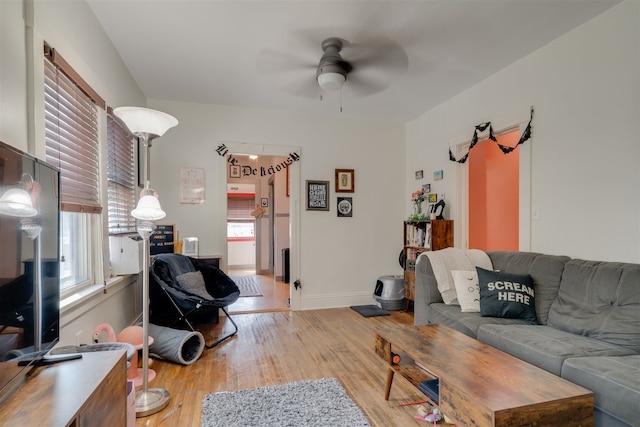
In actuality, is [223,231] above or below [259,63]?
below

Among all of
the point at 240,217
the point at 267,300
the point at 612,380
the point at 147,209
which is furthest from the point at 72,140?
the point at 240,217

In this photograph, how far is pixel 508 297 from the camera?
2416 millimetres

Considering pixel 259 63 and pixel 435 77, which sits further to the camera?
pixel 435 77

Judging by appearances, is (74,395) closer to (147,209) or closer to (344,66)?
(147,209)

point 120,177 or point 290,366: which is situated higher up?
point 120,177

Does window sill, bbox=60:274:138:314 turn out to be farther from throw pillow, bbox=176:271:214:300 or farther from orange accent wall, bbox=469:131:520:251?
orange accent wall, bbox=469:131:520:251

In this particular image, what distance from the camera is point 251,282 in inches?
244

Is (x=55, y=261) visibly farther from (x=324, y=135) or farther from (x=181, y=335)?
(x=324, y=135)

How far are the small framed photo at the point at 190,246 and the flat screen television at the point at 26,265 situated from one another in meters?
2.60

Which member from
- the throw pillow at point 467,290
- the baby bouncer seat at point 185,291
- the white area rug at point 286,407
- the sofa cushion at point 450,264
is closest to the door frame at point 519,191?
the sofa cushion at point 450,264

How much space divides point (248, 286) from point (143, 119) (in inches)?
168

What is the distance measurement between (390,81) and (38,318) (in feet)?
10.7

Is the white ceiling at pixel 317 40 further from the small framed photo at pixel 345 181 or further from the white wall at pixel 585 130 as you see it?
the small framed photo at pixel 345 181

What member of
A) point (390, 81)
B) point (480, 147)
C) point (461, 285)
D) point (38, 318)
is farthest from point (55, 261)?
point (480, 147)
